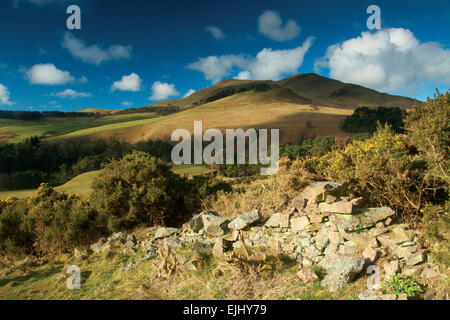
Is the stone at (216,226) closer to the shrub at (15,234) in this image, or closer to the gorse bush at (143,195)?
the gorse bush at (143,195)

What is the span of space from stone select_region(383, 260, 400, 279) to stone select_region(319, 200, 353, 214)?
1215mm

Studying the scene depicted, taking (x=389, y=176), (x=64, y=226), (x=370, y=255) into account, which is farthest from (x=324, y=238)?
(x=64, y=226)

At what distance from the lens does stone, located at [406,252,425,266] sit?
4055 mm

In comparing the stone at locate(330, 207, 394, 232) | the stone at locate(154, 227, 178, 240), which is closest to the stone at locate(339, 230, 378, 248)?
the stone at locate(330, 207, 394, 232)

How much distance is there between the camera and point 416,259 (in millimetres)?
4086

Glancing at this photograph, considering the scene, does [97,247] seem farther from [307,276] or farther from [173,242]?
[307,276]

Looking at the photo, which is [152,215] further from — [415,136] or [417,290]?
[415,136]

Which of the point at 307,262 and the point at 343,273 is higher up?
the point at 343,273

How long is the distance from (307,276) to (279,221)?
→ 6.03ft

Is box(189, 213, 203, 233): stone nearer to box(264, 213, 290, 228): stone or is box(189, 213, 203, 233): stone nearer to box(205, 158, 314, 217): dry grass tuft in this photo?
box(205, 158, 314, 217): dry grass tuft

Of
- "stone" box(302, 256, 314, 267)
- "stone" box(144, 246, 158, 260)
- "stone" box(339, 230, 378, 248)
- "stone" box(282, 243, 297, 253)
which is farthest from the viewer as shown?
"stone" box(144, 246, 158, 260)
